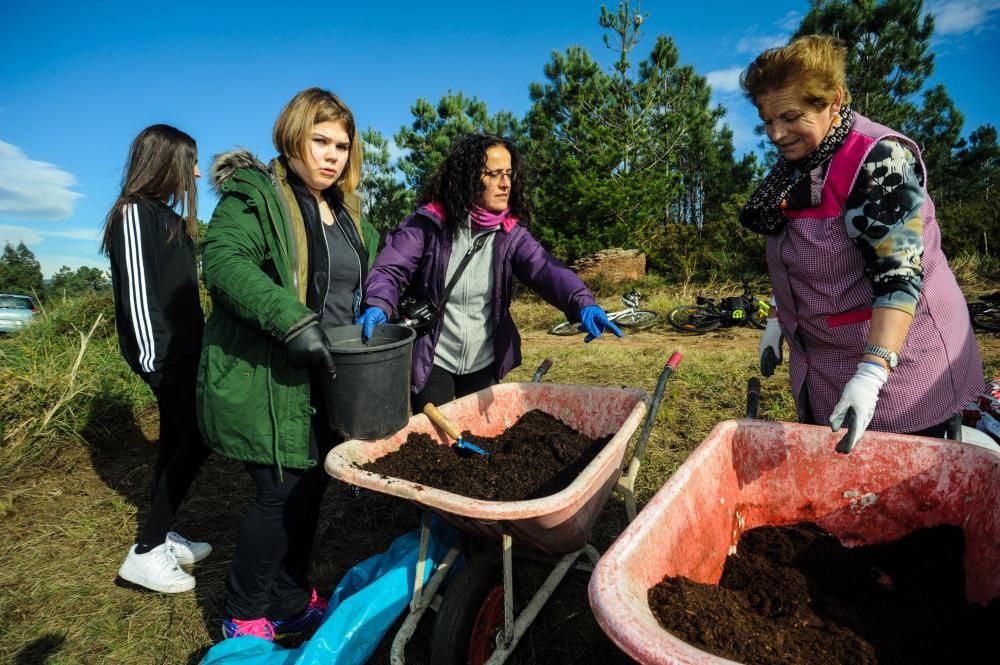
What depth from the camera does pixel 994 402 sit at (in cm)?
228

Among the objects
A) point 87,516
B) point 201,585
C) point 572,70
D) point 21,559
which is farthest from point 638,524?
point 572,70

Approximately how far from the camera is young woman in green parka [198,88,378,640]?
1.57 m

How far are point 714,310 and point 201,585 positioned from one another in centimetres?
687

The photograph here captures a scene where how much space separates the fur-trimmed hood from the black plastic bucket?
671 millimetres

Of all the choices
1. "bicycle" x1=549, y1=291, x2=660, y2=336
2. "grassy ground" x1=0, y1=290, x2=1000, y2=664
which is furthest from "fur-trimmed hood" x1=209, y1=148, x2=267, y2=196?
"bicycle" x1=549, y1=291, x2=660, y2=336

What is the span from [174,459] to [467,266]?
4.99 feet

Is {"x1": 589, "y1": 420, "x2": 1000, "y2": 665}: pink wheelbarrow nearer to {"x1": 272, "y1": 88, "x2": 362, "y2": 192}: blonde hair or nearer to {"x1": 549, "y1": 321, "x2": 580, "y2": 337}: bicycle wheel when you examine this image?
{"x1": 272, "y1": 88, "x2": 362, "y2": 192}: blonde hair

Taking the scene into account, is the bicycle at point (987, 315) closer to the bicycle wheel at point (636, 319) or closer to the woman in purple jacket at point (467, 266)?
the bicycle wheel at point (636, 319)

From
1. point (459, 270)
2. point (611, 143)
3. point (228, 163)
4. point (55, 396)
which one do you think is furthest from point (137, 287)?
point (611, 143)

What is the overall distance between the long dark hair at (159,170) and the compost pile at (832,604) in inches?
88.1

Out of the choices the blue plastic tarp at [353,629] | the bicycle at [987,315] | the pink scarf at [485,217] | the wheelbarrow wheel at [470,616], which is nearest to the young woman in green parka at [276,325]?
the blue plastic tarp at [353,629]

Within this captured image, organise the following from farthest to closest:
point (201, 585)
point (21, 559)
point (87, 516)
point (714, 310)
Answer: point (714, 310)
point (87, 516)
point (21, 559)
point (201, 585)

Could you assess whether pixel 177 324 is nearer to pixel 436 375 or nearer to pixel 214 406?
pixel 214 406

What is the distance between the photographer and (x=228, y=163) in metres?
1.82
